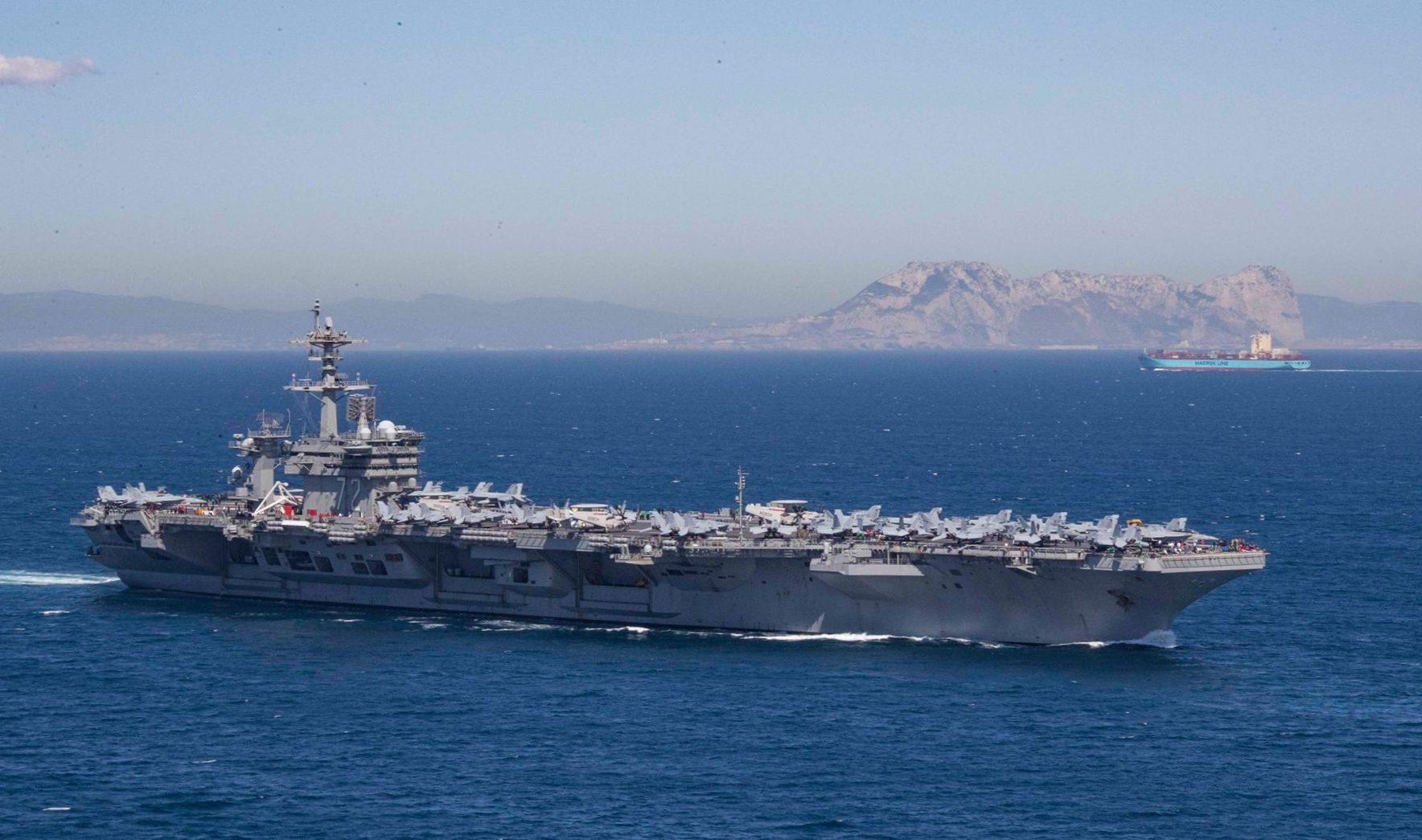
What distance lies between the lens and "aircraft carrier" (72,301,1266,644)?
43406mm

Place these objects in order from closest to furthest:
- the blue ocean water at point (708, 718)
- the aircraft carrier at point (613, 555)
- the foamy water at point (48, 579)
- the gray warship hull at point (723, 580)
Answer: the blue ocean water at point (708, 718) < the gray warship hull at point (723, 580) < the aircraft carrier at point (613, 555) < the foamy water at point (48, 579)

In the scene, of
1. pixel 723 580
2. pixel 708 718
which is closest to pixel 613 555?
pixel 723 580

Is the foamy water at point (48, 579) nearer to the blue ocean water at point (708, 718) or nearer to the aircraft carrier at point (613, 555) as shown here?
the blue ocean water at point (708, 718)

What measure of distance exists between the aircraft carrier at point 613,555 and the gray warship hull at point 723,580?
5cm

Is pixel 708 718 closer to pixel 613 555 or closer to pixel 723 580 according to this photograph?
pixel 723 580

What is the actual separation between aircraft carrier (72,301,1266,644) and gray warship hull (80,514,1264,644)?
0.05m

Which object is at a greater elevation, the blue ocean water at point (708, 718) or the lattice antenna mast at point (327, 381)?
the lattice antenna mast at point (327, 381)

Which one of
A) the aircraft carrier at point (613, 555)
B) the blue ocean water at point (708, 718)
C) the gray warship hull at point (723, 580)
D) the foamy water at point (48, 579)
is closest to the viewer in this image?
the blue ocean water at point (708, 718)

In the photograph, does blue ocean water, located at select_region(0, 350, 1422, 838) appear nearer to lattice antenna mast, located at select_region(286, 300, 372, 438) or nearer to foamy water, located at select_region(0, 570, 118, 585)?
foamy water, located at select_region(0, 570, 118, 585)

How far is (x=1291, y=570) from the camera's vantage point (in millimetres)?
54656

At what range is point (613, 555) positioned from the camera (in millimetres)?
46000

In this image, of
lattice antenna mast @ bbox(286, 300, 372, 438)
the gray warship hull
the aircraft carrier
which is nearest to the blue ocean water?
the gray warship hull

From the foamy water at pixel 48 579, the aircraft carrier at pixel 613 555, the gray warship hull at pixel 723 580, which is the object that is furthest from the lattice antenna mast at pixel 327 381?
the foamy water at pixel 48 579

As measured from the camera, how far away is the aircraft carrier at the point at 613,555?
142 feet
